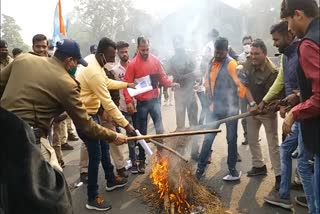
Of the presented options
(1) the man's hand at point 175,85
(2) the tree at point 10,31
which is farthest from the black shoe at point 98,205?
(2) the tree at point 10,31

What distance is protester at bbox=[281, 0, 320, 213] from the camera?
242 centimetres

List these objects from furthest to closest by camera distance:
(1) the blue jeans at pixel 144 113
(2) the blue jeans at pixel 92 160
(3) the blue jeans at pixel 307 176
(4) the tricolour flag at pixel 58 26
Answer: (4) the tricolour flag at pixel 58 26, (1) the blue jeans at pixel 144 113, (2) the blue jeans at pixel 92 160, (3) the blue jeans at pixel 307 176

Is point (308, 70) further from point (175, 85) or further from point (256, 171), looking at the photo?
point (175, 85)

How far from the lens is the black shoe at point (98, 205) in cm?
429

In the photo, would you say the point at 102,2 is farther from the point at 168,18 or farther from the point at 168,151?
the point at 168,151

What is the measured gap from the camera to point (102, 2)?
99.1 ft

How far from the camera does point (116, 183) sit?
498 cm

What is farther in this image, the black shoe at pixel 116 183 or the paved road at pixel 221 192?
the black shoe at pixel 116 183

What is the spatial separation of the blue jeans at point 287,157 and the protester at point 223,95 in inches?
39.9

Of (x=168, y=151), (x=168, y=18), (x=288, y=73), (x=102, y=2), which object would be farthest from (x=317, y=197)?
(x=102, y=2)

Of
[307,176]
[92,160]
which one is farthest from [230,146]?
[92,160]

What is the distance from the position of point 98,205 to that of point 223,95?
7.91 feet

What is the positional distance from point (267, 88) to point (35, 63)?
10.9 feet

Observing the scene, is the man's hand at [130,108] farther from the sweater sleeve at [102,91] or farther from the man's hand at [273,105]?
the man's hand at [273,105]
